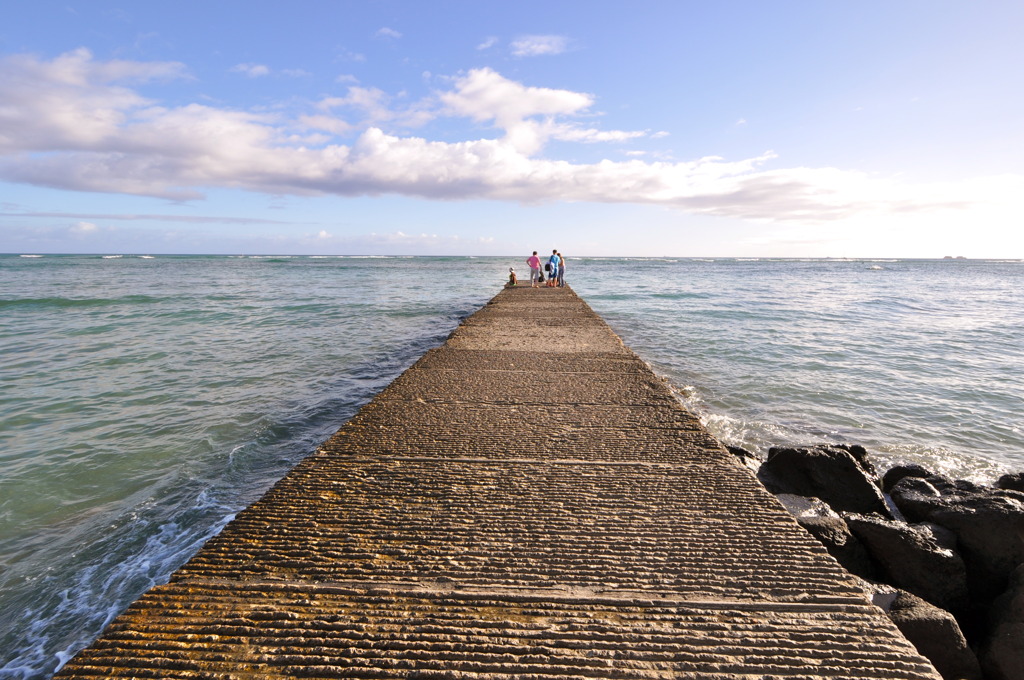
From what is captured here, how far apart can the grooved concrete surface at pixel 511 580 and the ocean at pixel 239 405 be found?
6.42ft

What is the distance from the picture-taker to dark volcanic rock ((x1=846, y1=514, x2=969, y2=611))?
3461 millimetres

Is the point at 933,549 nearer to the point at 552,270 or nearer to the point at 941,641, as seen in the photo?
the point at 941,641

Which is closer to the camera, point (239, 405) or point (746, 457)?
point (746, 457)

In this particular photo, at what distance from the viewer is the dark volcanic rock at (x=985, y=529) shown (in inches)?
Answer: 146

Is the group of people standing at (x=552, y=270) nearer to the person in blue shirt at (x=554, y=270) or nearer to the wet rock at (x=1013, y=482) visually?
the person in blue shirt at (x=554, y=270)

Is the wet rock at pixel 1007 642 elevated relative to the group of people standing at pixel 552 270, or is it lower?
lower

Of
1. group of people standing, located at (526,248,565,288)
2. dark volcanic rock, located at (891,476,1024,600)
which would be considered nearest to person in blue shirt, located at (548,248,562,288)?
group of people standing, located at (526,248,565,288)

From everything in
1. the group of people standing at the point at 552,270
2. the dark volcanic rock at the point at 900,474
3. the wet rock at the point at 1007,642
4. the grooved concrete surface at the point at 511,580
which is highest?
the group of people standing at the point at 552,270

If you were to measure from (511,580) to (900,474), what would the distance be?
211 inches

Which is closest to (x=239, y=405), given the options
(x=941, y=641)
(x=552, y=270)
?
(x=941, y=641)

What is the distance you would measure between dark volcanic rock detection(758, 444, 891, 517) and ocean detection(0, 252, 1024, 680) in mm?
1752

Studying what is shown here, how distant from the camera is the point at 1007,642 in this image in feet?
9.07

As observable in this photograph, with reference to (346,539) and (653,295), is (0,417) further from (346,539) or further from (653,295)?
(653,295)

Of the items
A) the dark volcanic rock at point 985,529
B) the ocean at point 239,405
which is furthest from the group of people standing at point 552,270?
the dark volcanic rock at point 985,529
